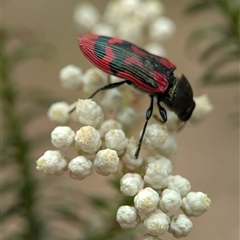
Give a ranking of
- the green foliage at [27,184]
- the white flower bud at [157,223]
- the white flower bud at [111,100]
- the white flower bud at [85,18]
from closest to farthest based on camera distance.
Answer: the white flower bud at [157,223] < the white flower bud at [111,100] < the green foliage at [27,184] < the white flower bud at [85,18]

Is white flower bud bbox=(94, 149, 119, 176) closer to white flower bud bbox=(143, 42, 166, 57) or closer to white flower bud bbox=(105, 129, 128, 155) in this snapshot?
white flower bud bbox=(105, 129, 128, 155)

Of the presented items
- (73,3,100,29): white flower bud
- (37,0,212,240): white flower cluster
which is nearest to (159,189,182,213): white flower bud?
(37,0,212,240): white flower cluster

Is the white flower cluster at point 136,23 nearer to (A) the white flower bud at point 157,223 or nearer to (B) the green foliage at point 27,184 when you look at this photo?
(B) the green foliage at point 27,184

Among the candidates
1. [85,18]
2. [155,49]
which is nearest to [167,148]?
[155,49]

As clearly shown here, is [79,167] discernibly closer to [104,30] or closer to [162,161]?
[162,161]

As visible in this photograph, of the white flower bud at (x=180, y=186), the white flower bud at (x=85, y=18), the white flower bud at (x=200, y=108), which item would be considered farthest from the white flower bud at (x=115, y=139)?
the white flower bud at (x=85, y=18)

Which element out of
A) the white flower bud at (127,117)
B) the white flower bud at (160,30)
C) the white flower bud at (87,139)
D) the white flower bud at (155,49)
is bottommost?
the white flower bud at (87,139)

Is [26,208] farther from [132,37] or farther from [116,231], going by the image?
[132,37]
